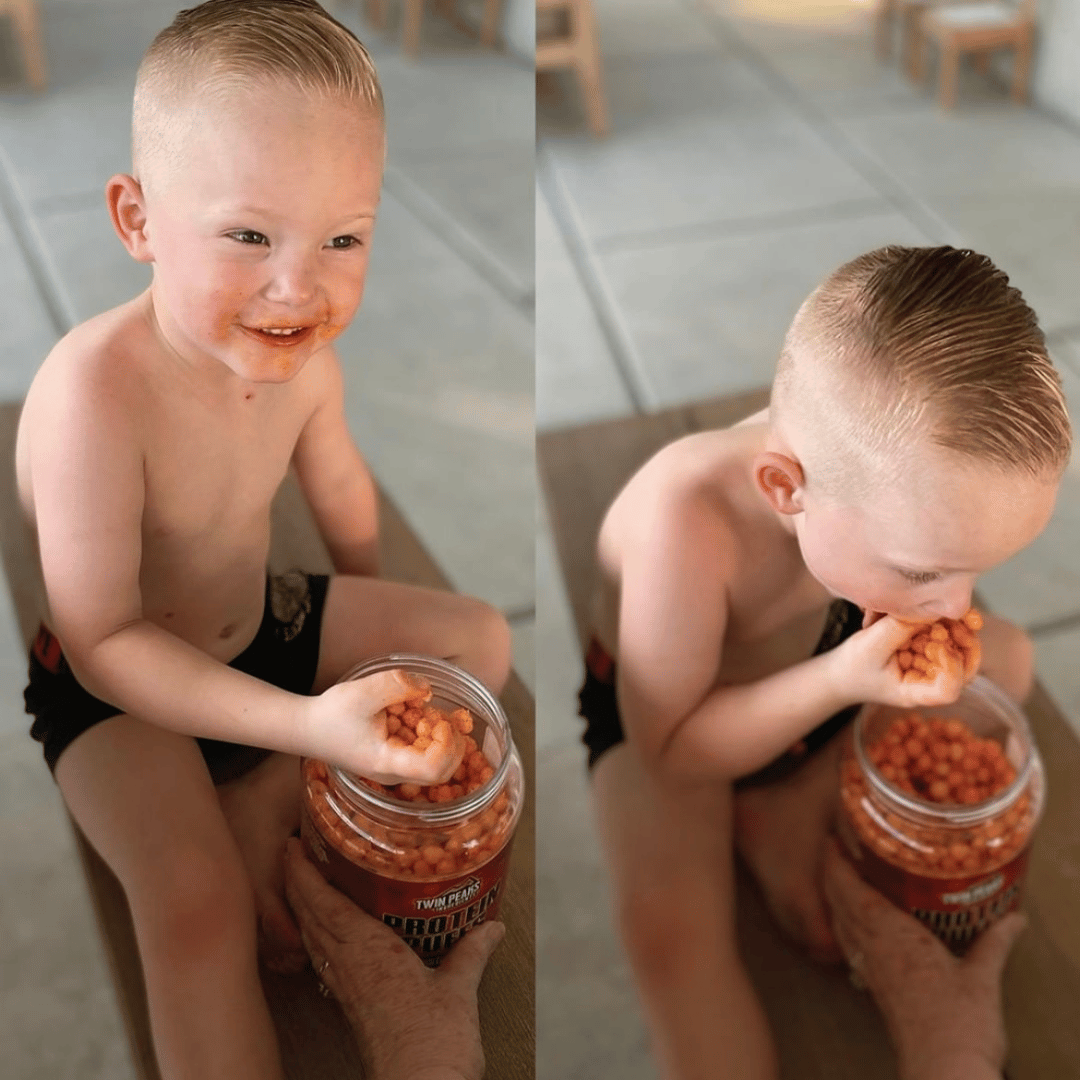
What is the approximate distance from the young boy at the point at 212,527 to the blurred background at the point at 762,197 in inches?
9.4

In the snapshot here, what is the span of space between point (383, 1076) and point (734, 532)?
0.27m

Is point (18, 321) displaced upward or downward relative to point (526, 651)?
upward

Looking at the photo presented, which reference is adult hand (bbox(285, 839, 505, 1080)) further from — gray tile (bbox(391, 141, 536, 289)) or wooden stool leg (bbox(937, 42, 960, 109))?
wooden stool leg (bbox(937, 42, 960, 109))

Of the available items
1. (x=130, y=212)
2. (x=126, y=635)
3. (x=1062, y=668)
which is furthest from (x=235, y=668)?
(x=1062, y=668)

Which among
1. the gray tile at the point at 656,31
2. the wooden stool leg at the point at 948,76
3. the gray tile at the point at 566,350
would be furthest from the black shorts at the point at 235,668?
the gray tile at the point at 656,31

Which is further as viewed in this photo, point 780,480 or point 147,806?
point 780,480

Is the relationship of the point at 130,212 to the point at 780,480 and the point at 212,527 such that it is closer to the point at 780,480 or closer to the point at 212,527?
the point at 212,527

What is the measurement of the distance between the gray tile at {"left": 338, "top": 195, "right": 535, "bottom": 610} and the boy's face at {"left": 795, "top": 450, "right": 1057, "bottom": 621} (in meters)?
0.11

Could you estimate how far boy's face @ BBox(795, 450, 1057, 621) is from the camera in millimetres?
386

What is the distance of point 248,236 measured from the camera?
30cm

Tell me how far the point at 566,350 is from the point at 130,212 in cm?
61

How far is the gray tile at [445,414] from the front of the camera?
447mm

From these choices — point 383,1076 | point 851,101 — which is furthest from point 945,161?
point 383,1076

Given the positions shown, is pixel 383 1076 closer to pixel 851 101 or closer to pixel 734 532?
pixel 734 532
